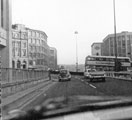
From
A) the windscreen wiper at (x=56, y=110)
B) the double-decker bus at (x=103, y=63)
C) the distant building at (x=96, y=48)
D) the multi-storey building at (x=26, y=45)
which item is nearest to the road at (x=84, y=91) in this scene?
the windscreen wiper at (x=56, y=110)

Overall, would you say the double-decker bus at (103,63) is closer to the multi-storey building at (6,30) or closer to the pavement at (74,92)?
the multi-storey building at (6,30)

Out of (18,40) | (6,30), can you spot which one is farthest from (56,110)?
(18,40)

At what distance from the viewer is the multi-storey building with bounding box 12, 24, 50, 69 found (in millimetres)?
54416

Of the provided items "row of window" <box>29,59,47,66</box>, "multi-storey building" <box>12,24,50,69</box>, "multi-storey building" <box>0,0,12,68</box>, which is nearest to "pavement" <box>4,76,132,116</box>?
"multi-storey building" <box>0,0,12,68</box>

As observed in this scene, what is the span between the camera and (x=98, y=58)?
41688 millimetres

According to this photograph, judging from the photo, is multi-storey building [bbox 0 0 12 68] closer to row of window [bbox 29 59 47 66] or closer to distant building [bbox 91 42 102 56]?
distant building [bbox 91 42 102 56]

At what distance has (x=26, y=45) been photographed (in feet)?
214

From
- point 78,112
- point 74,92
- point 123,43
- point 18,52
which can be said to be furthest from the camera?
point 18,52

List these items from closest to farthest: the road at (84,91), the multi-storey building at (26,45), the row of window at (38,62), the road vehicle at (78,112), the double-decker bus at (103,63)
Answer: the road vehicle at (78,112), the road at (84,91), the double-decker bus at (103,63), the multi-storey building at (26,45), the row of window at (38,62)

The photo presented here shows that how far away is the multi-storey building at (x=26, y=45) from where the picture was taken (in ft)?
179

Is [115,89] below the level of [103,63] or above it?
below

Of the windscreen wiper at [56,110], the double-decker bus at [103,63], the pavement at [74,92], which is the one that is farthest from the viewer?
the double-decker bus at [103,63]

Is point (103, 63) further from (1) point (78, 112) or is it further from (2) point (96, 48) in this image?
(1) point (78, 112)

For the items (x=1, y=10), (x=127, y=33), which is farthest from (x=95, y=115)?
(x=127, y=33)
